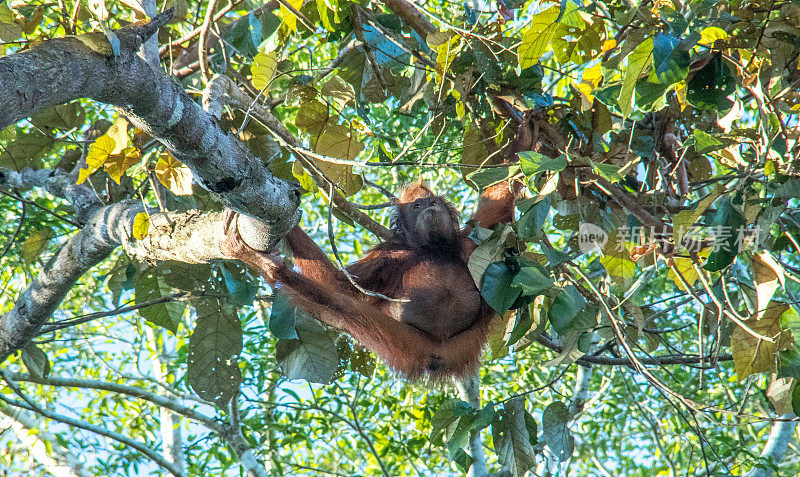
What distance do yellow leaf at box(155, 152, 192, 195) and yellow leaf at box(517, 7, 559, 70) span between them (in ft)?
4.89

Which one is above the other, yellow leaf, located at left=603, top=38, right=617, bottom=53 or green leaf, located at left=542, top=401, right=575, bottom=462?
yellow leaf, located at left=603, top=38, right=617, bottom=53

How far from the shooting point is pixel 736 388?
24.1 feet

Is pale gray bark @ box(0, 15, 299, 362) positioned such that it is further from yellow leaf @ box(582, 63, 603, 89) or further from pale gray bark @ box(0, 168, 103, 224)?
yellow leaf @ box(582, 63, 603, 89)

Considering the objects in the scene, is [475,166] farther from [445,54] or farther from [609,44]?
[609,44]

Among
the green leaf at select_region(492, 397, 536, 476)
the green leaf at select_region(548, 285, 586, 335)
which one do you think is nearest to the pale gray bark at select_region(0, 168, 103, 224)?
the green leaf at select_region(492, 397, 536, 476)

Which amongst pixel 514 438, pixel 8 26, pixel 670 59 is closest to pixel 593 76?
pixel 670 59

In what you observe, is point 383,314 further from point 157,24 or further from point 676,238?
point 157,24

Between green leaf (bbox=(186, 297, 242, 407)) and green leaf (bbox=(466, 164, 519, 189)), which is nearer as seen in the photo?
green leaf (bbox=(466, 164, 519, 189))

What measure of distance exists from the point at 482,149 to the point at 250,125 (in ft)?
4.34

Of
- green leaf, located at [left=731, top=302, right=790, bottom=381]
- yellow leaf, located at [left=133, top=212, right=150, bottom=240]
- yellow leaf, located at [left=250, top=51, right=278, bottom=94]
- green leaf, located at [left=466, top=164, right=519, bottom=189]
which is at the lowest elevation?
green leaf, located at [left=731, top=302, right=790, bottom=381]

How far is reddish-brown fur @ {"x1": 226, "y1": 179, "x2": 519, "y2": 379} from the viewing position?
3.62 metres

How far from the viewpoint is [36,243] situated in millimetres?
4125

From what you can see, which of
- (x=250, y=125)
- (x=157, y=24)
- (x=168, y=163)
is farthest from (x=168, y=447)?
(x=157, y=24)

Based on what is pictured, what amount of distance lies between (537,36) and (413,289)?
2132 millimetres
